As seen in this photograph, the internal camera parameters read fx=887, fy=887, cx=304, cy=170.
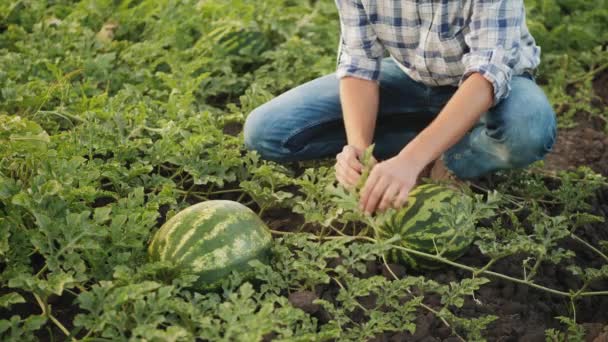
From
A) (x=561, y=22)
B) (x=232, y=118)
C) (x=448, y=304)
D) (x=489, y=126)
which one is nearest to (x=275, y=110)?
(x=232, y=118)

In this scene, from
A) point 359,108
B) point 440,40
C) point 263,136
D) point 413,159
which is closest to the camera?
point 413,159

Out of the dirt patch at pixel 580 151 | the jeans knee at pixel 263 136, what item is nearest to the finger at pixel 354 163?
the jeans knee at pixel 263 136

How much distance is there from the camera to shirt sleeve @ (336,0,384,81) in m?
3.60

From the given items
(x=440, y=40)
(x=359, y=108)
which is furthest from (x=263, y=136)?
(x=440, y=40)

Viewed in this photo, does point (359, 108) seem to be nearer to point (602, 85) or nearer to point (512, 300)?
point (512, 300)

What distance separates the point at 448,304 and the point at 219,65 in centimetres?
224

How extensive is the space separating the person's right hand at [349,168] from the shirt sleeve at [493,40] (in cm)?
52

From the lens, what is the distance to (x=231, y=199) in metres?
3.70

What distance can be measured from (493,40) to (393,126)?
88 centimetres

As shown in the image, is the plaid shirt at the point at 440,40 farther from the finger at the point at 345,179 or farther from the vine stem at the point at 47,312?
the vine stem at the point at 47,312

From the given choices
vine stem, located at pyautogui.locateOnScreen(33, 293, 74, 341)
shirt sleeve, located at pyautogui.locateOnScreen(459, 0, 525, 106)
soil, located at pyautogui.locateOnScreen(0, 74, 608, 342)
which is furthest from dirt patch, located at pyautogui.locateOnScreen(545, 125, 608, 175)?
vine stem, located at pyautogui.locateOnScreen(33, 293, 74, 341)

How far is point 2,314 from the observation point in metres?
2.91

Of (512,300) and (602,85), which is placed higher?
(512,300)

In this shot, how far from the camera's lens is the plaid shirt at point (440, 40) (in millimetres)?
3277
